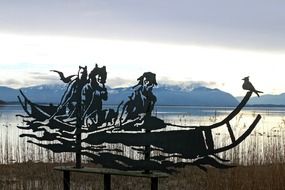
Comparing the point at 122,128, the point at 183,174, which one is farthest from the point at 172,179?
the point at 122,128

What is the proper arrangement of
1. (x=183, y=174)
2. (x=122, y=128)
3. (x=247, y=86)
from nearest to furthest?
(x=247, y=86), (x=122, y=128), (x=183, y=174)

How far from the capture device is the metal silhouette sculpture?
5.43m

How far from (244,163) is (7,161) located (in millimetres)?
4787

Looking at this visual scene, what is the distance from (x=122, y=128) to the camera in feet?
18.7

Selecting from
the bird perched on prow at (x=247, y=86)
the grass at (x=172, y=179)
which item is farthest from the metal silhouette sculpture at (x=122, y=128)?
the grass at (x=172, y=179)

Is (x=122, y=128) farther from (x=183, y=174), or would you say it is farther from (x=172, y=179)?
(x=183, y=174)

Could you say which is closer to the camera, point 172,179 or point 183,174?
point 172,179

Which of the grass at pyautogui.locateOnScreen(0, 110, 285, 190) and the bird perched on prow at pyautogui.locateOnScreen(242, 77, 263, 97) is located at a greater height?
the bird perched on prow at pyautogui.locateOnScreen(242, 77, 263, 97)

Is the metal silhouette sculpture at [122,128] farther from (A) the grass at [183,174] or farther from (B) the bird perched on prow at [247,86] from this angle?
(A) the grass at [183,174]

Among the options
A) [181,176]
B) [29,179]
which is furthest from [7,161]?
[181,176]

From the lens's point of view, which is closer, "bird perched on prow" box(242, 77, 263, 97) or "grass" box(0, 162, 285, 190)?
"bird perched on prow" box(242, 77, 263, 97)

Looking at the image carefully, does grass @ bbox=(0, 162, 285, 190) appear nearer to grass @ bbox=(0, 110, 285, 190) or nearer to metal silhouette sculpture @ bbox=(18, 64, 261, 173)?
grass @ bbox=(0, 110, 285, 190)

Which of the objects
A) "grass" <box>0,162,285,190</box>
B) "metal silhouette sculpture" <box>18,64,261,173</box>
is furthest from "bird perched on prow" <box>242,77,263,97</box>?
"grass" <box>0,162,285,190</box>

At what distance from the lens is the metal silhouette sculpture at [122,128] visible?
17.8 feet
